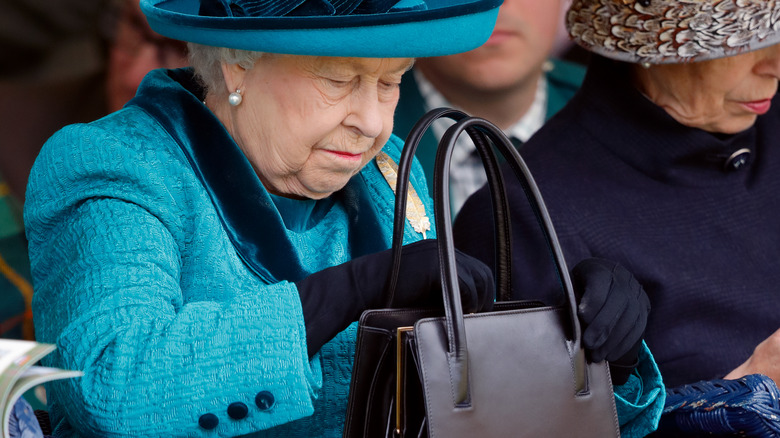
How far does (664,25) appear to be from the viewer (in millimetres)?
2209

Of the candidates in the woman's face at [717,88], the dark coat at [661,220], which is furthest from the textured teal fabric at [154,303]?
the woman's face at [717,88]

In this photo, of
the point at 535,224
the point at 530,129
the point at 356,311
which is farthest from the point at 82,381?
the point at 530,129

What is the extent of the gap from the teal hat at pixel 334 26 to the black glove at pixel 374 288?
1.17 feet

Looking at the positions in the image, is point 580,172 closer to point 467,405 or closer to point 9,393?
point 467,405

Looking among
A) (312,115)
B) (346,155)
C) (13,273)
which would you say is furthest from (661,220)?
(13,273)

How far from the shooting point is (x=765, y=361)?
2213 millimetres

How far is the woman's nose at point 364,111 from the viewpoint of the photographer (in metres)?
1.74

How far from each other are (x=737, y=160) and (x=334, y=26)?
1.37 metres

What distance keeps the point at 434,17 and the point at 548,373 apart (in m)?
0.64

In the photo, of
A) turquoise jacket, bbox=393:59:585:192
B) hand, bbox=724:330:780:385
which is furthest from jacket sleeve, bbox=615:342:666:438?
turquoise jacket, bbox=393:59:585:192

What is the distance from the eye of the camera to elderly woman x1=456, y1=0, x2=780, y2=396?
7.29ft

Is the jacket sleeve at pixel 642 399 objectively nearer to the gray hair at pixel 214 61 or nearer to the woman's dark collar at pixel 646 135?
the woman's dark collar at pixel 646 135

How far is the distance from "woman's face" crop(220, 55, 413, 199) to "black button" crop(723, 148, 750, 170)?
108 centimetres

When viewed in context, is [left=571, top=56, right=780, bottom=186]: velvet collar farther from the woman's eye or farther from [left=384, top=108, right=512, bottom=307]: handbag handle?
the woman's eye
